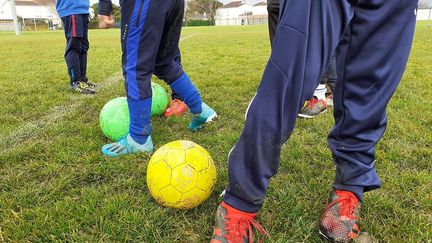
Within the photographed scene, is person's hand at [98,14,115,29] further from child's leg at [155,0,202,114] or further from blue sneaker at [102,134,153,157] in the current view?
blue sneaker at [102,134,153,157]

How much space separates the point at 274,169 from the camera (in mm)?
1444

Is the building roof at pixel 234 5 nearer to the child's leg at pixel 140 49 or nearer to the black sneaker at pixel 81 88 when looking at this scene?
the black sneaker at pixel 81 88

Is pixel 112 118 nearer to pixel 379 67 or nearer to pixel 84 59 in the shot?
pixel 379 67

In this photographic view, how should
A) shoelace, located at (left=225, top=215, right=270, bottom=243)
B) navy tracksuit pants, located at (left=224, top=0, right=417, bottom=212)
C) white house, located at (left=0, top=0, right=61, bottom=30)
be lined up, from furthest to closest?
white house, located at (left=0, top=0, right=61, bottom=30), shoelace, located at (left=225, top=215, right=270, bottom=243), navy tracksuit pants, located at (left=224, top=0, right=417, bottom=212)

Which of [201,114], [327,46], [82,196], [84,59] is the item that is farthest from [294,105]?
[84,59]

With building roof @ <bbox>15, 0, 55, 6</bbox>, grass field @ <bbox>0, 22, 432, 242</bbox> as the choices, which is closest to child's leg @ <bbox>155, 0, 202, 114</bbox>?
grass field @ <bbox>0, 22, 432, 242</bbox>

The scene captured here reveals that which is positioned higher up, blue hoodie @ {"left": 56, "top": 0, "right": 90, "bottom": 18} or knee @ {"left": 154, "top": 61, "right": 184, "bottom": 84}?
blue hoodie @ {"left": 56, "top": 0, "right": 90, "bottom": 18}

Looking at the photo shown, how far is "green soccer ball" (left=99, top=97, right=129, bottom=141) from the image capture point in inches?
104

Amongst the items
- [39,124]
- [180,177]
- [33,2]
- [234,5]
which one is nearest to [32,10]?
[33,2]

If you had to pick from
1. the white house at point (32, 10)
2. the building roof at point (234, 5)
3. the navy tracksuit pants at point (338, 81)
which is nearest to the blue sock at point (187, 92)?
the navy tracksuit pants at point (338, 81)

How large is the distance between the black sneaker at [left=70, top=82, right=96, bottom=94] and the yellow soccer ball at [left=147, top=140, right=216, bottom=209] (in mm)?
2899

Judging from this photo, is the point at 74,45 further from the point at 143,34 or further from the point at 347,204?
the point at 347,204

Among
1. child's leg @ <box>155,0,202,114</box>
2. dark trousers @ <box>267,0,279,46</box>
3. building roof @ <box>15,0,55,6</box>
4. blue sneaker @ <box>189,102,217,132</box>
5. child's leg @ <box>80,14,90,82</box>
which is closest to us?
child's leg @ <box>155,0,202,114</box>

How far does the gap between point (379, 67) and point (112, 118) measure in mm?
1886
